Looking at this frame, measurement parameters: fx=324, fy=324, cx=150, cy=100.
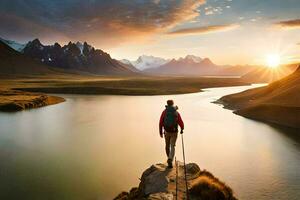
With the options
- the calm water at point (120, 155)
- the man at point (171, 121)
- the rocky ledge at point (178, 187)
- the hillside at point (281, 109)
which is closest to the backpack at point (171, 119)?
the man at point (171, 121)

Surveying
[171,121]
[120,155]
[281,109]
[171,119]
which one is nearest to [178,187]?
[171,121]

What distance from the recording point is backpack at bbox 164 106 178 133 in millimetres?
20656

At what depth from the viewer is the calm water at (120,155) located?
89.9ft

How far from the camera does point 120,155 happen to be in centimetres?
3903

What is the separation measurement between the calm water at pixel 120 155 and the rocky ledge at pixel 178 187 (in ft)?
19.8

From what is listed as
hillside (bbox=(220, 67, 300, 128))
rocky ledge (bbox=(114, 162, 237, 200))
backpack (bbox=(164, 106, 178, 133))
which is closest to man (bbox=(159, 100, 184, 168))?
backpack (bbox=(164, 106, 178, 133))

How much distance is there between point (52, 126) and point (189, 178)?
45.5 meters

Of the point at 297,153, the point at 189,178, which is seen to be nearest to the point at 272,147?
the point at 297,153

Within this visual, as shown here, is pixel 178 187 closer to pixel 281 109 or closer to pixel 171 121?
pixel 171 121

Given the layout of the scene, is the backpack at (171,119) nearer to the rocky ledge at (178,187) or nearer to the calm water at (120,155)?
the rocky ledge at (178,187)

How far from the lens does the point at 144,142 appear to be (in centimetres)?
4719

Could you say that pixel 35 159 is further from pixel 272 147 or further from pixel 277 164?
pixel 272 147

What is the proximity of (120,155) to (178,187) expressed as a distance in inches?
803

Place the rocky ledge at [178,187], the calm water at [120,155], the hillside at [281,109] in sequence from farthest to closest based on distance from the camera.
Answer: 1. the hillside at [281,109]
2. the calm water at [120,155]
3. the rocky ledge at [178,187]
